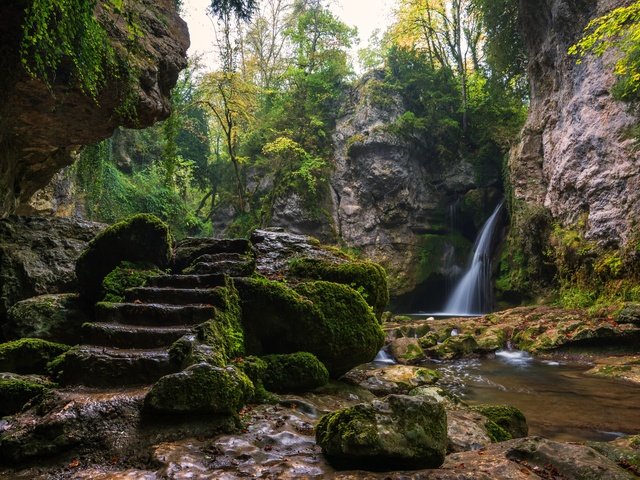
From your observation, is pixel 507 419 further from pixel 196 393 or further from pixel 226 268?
pixel 226 268

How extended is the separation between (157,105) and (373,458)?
7154mm

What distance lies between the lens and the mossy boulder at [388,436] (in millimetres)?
2893

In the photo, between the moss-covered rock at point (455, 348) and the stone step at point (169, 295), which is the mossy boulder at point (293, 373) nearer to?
the stone step at point (169, 295)

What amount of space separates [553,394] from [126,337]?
708cm

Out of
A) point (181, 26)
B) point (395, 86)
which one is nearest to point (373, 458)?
point (181, 26)

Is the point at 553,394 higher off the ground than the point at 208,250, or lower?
lower

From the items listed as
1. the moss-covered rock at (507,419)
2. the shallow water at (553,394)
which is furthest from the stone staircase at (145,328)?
the shallow water at (553,394)

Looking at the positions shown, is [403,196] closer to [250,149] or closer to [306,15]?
[250,149]

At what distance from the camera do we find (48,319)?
5.49m

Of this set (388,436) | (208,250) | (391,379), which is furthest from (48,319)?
(391,379)

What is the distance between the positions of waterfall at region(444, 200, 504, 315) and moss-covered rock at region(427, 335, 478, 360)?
8.30 meters

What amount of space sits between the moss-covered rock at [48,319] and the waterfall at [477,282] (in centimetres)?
1681

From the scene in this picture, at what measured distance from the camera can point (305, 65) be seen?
24281 mm

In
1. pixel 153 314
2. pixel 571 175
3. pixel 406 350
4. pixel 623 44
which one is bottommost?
pixel 406 350
